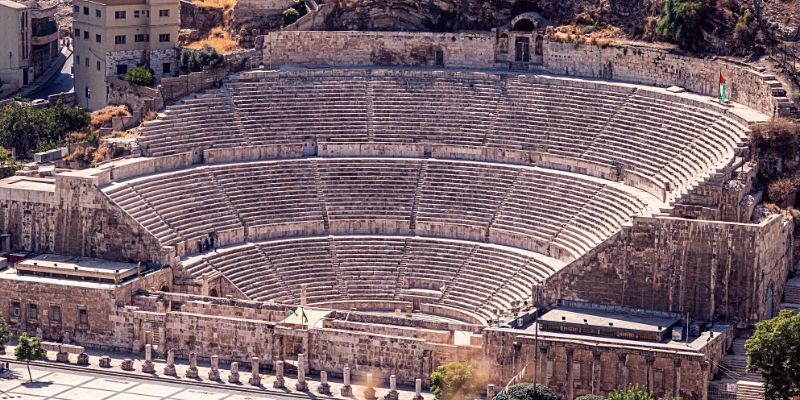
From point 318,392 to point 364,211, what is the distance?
15.1 meters

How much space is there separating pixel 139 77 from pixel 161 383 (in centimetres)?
2178

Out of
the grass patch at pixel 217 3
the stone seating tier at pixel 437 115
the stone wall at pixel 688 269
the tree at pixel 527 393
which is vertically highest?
the grass patch at pixel 217 3

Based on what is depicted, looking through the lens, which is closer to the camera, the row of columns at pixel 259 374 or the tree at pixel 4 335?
the row of columns at pixel 259 374

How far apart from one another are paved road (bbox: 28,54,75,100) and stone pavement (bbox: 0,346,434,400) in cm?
2670

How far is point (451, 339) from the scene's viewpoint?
88.0 m

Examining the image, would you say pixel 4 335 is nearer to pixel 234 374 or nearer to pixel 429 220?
pixel 234 374

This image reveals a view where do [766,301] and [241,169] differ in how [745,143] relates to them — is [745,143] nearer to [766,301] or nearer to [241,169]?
[766,301]

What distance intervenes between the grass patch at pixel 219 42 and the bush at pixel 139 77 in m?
4.52

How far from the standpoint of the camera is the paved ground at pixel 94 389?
8588 centimetres

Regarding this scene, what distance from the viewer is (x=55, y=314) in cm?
9288

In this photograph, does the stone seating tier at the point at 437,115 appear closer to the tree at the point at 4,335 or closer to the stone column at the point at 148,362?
the tree at the point at 4,335

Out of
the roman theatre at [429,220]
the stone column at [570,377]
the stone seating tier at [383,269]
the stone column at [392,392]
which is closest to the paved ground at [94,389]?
the roman theatre at [429,220]

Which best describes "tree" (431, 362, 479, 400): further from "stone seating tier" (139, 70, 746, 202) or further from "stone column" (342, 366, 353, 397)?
"stone seating tier" (139, 70, 746, 202)

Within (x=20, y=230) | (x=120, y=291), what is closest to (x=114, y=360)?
(x=120, y=291)
